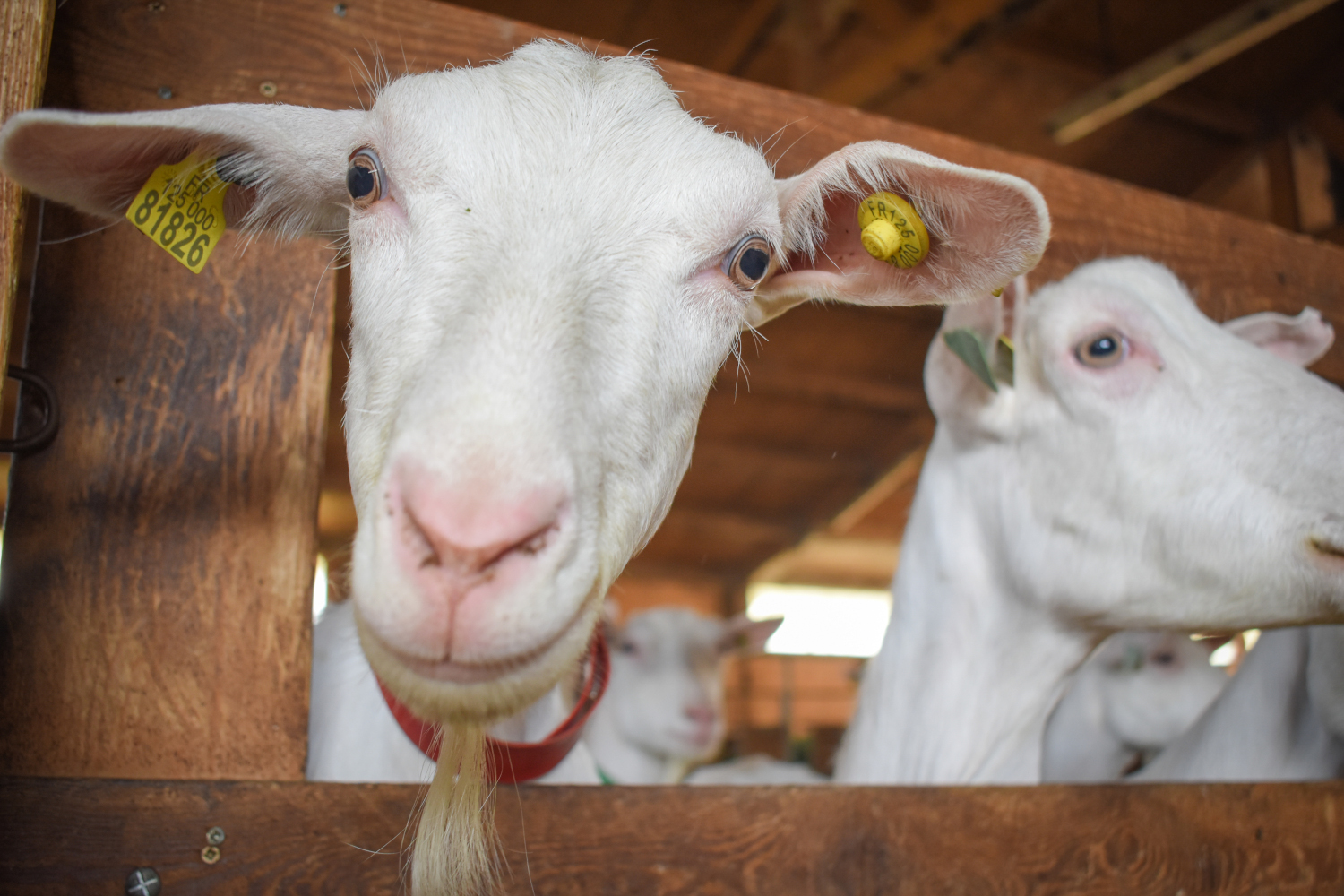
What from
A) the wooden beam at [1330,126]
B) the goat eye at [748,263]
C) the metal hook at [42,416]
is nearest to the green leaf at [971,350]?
the goat eye at [748,263]

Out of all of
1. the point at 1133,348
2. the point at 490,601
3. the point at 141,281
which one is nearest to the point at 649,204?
the point at 490,601

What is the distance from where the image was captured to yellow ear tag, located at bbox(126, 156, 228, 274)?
1359mm

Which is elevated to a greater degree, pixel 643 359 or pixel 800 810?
pixel 643 359

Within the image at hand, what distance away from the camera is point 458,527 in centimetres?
87

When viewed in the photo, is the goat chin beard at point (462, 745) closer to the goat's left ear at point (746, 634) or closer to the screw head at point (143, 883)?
the screw head at point (143, 883)

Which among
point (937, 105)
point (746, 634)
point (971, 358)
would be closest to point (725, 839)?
point (971, 358)

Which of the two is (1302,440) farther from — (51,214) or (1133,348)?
(51,214)

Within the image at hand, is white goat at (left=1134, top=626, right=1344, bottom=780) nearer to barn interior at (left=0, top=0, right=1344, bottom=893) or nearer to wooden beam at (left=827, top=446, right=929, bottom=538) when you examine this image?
barn interior at (left=0, top=0, right=1344, bottom=893)

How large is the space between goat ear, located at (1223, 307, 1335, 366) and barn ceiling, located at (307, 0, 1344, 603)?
→ 9.16 ft

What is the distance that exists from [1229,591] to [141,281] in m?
2.04

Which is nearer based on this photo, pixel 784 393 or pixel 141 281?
pixel 141 281

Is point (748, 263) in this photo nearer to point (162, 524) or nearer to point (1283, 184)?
point (162, 524)

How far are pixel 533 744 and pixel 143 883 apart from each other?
633mm

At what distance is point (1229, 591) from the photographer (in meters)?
1.92
